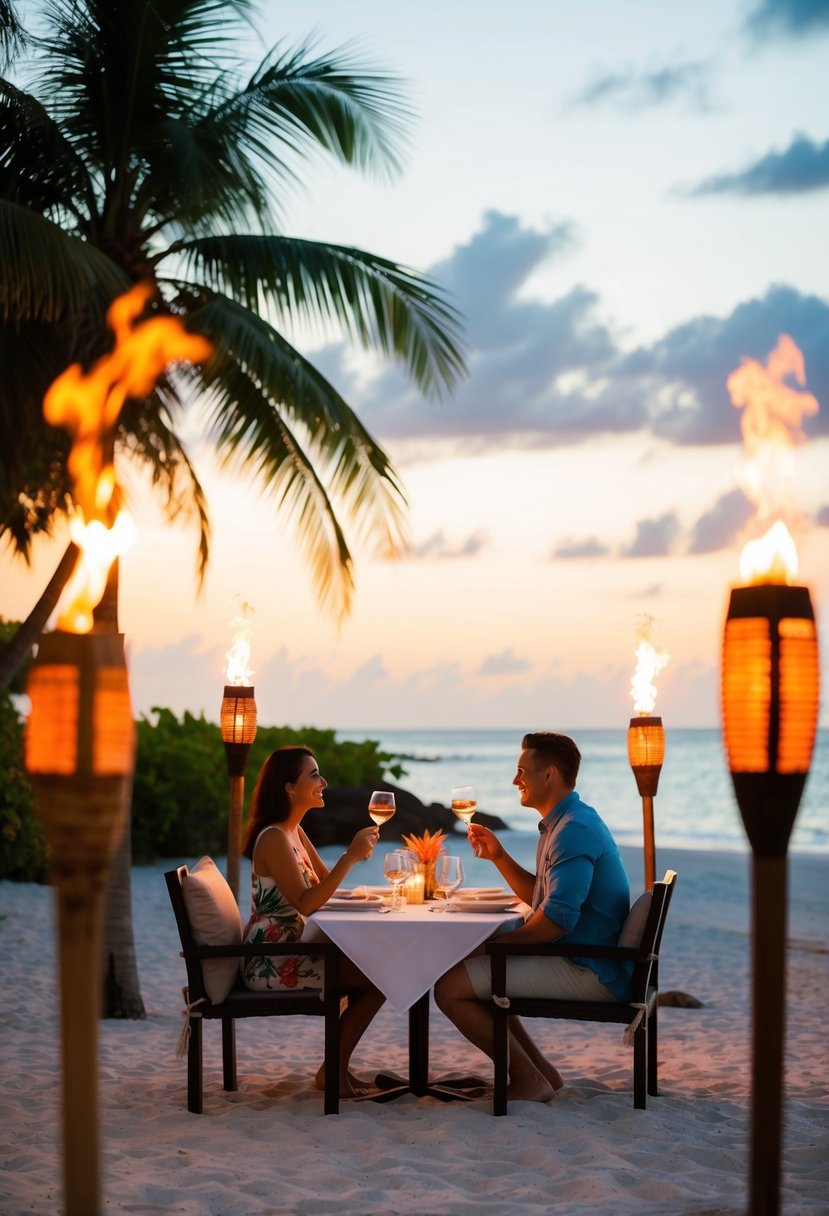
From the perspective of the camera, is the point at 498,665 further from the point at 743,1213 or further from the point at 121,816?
the point at 121,816

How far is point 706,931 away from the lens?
40.4 feet

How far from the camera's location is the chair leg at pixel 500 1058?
16.4 feet

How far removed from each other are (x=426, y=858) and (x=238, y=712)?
184cm

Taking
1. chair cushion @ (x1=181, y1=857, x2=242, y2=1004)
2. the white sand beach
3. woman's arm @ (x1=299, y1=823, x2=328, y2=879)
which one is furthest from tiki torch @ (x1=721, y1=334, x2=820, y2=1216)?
woman's arm @ (x1=299, y1=823, x2=328, y2=879)

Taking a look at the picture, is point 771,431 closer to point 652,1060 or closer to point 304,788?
point 304,788

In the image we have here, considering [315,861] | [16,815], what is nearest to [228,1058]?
[315,861]

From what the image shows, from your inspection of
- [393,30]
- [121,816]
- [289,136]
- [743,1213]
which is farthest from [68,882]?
[393,30]

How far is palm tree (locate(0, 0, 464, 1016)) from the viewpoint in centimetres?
814

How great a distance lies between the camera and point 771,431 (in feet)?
9.12

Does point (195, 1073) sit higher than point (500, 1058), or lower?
lower

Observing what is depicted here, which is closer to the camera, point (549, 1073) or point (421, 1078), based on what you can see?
point (421, 1078)

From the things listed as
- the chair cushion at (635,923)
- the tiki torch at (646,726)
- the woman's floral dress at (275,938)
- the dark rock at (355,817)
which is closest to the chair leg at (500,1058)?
the chair cushion at (635,923)

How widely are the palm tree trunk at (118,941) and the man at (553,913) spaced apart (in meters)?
3.03

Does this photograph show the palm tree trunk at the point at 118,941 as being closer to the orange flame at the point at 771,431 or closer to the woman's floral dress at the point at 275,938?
the woman's floral dress at the point at 275,938
